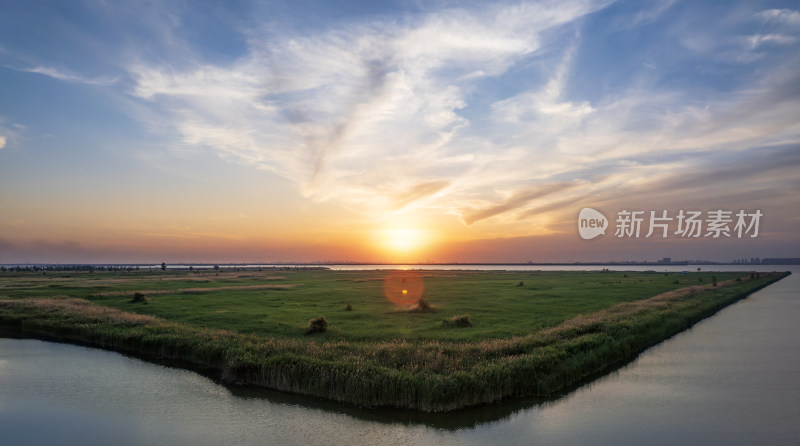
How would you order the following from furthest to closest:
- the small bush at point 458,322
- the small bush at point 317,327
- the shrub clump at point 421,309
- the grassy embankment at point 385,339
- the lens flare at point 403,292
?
the lens flare at point 403,292 < the shrub clump at point 421,309 < the small bush at point 458,322 < the small bush at point 317,327 < the grassy embankment at point 385,339

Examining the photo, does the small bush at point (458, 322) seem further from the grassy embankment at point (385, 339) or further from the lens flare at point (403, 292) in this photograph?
the lens flare at point (403, 292)

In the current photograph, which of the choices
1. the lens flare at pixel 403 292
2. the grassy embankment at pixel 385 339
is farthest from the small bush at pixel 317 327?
the lens flare at pixel 403 292

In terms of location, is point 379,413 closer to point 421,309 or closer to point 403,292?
point 421,309

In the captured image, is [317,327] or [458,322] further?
[458,322]

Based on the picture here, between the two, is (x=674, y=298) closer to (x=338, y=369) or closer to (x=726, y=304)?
(x=726, y=304)

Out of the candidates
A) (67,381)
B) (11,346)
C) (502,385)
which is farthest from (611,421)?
(11,346)

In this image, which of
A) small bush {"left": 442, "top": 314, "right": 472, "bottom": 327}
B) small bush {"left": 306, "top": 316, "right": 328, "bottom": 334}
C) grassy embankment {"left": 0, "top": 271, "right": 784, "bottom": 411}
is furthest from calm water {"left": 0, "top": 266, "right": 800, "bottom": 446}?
small bush {"left": 442, "top": 314, "right": 472, "bottom": 327}

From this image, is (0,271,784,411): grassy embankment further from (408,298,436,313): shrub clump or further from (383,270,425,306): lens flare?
(383,270,425,306): lens flare

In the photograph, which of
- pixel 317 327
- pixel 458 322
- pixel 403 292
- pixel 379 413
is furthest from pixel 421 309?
pixel 403 292
